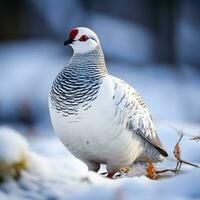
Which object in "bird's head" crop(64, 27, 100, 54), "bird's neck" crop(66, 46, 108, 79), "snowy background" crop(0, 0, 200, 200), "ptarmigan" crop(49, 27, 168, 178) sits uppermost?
"bird's head" crop(64, 27, 100, 54)

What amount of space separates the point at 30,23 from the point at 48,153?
7022mm

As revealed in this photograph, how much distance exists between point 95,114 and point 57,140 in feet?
5.39

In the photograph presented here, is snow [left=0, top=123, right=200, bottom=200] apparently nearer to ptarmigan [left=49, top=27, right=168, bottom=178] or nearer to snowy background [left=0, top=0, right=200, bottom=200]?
ptarmigan [left=49, top=27, right=168, bottom=178]

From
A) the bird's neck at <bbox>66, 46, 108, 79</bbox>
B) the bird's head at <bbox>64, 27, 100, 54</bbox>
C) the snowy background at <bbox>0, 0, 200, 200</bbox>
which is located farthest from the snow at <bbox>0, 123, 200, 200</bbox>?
the snowy background at <bbox>0, 0, 200, 200</bbox>

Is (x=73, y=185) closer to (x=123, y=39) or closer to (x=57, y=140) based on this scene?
(x=57, y=140)

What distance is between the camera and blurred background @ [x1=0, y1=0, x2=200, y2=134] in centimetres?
847

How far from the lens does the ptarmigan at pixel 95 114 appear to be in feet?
8.25

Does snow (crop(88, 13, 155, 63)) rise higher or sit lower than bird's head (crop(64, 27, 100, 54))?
lower

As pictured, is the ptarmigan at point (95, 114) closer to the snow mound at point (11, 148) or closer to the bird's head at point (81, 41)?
the bird's head at point (81, 41)

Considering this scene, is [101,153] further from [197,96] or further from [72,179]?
[197,96]

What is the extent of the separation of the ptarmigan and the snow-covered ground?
0.27 feet

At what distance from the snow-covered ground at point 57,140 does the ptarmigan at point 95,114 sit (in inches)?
3.3

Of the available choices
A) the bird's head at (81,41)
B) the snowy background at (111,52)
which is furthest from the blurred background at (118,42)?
the bird's head at (81,41)

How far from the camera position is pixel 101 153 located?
2.60 meters
